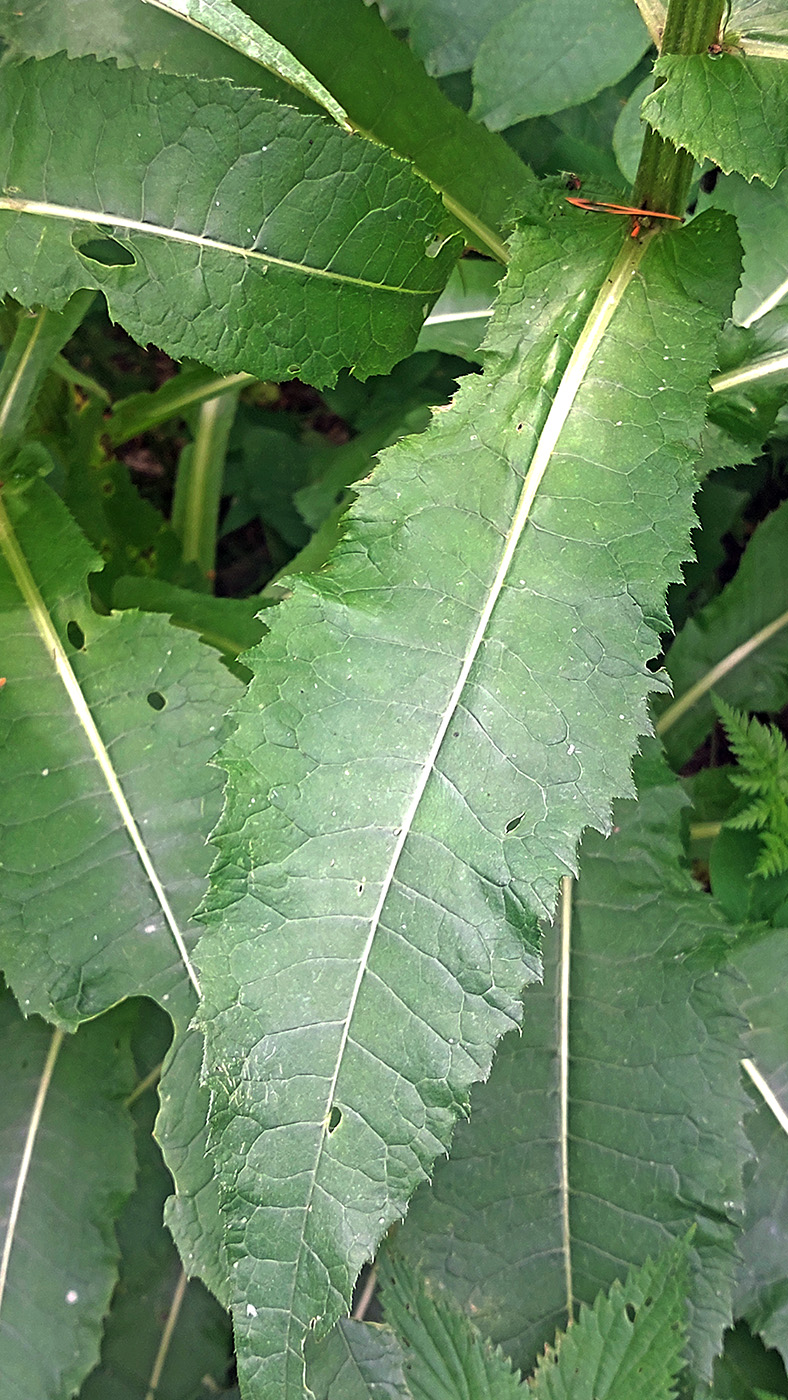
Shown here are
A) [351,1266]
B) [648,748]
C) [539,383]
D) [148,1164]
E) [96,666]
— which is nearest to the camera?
[351,1266]

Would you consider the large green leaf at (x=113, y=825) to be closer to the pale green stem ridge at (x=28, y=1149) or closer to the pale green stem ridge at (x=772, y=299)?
A: the pale green stem ridge at (x=28, y=1149)

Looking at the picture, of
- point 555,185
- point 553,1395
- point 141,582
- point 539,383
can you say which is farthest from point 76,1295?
point 555,185

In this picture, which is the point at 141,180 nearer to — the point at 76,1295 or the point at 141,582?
the point at 141,582

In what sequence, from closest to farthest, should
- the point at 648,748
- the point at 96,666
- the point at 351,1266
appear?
the point at 351,1266 → the point at 96,666 → the point at 648,748

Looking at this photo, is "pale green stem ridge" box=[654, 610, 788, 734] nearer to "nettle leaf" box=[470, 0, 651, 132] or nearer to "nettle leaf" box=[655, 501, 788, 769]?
"nettle leaf" box=[655, 501, 788, 769]

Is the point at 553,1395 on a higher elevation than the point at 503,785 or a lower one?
lower

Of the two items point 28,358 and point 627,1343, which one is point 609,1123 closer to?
point 627,1343
